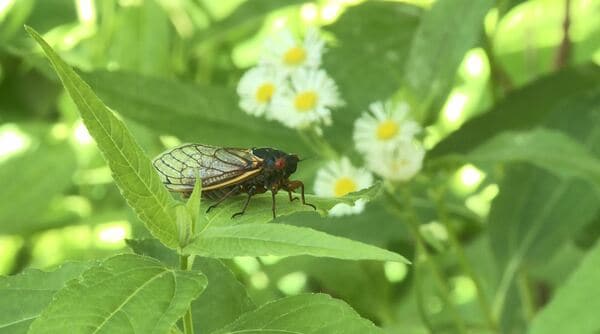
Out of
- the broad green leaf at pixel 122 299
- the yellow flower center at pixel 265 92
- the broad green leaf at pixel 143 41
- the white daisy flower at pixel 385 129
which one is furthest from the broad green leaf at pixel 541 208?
the broad green leaf at pixel 122 299

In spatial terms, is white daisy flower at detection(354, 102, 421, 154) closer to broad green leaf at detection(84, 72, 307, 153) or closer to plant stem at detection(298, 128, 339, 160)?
plant stem at detection(298, 128, 339, 160)

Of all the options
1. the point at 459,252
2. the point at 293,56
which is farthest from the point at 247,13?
the point at 459,252

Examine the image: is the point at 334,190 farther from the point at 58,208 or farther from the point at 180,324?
the point at 58,208

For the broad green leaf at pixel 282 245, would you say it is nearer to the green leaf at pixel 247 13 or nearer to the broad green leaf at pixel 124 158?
the broad green leaf at pixel 124 158

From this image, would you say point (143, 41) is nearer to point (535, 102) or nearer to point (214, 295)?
point (535, 102)

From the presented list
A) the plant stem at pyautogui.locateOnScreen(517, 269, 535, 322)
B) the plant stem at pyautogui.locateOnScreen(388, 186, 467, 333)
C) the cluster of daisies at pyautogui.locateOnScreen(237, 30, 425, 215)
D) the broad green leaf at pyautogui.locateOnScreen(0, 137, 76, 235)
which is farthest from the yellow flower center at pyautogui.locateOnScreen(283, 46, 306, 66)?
the broad green leaf at pyautogui.locateOnScreen(0, 137, 76, 235)

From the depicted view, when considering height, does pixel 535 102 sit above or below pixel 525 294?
above
